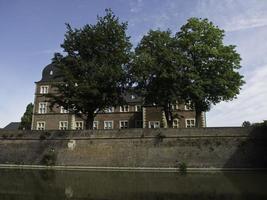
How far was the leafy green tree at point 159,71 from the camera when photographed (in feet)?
119

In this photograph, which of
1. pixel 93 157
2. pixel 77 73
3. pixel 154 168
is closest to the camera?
pixel 154 168

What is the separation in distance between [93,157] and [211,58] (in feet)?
50.4

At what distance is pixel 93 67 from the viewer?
36.7m

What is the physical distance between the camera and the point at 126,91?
3900 centimetres

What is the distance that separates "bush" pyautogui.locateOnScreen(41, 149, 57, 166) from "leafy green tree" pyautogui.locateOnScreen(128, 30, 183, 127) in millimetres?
10594

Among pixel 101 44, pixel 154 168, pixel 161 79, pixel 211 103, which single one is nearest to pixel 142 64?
pixel 161 79

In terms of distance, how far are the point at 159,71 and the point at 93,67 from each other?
6586 millimetres

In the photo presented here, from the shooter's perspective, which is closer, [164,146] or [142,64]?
[164,146]

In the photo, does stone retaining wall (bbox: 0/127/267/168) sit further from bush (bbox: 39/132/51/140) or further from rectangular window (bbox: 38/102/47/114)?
rectangular window (bbox: 38/102/47/114)

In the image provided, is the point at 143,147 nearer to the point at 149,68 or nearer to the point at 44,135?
the point at 149,68

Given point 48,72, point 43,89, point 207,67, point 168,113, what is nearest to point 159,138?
point 168,113

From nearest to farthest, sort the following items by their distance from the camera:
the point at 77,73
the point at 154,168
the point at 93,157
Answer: the point at 154,168, the point at 93,157, the point at 77,73

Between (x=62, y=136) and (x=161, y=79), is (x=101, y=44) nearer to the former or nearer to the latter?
(x=161, y=79)

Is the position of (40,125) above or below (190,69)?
below
